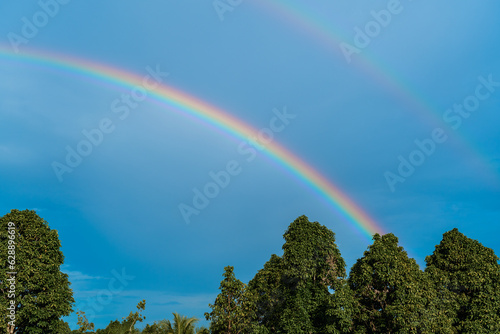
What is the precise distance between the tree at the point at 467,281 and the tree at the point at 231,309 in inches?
527

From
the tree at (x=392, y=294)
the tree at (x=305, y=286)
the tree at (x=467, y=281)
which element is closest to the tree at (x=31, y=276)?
the tree at (x=305, y=286)

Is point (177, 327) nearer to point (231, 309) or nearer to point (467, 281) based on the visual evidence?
point (231, 309)

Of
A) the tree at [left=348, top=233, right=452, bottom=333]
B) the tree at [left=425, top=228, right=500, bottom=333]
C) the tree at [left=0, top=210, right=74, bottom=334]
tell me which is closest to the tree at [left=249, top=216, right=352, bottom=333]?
the tree at [left=348, top=233, right=452, bottom=333]

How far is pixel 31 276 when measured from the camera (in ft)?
101

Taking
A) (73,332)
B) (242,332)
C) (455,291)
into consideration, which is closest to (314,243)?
(242,332)

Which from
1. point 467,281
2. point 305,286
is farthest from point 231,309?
point 467,281

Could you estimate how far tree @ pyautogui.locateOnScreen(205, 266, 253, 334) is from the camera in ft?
104

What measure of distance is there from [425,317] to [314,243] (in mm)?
8563

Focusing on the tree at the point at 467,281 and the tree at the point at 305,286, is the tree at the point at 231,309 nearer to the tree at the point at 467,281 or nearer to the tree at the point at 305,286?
the tree at the point at 305,286

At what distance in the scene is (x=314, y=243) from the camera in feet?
107

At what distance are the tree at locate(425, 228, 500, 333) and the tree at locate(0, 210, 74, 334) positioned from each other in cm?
2645

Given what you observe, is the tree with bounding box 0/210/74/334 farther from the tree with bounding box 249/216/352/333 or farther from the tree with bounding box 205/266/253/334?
the tree with bounding box 249/216/352/333

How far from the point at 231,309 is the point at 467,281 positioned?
56.2 feet

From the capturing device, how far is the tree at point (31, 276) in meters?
29.9
